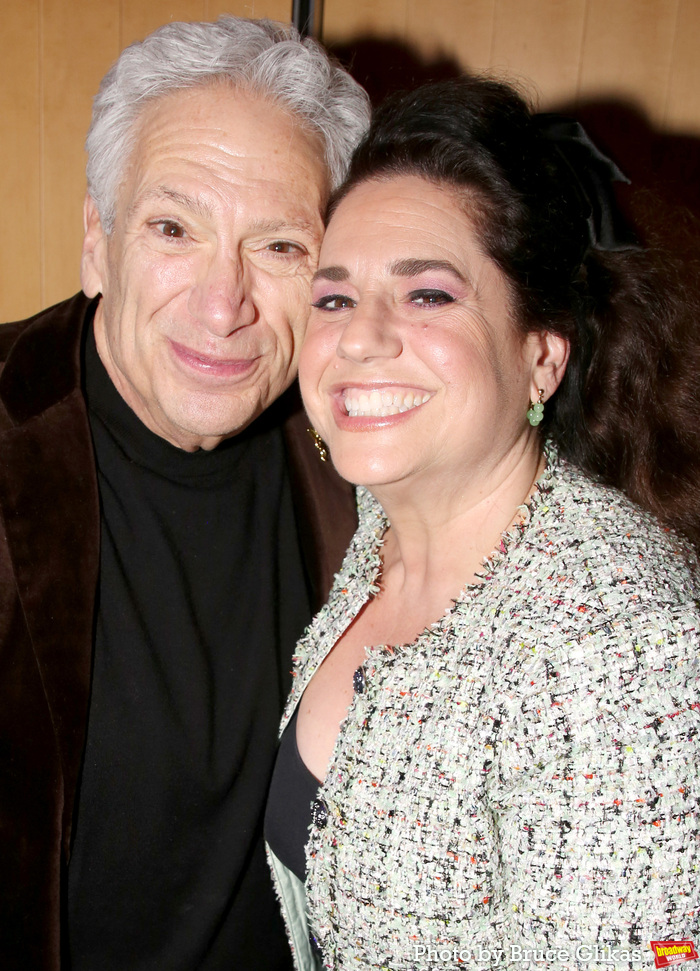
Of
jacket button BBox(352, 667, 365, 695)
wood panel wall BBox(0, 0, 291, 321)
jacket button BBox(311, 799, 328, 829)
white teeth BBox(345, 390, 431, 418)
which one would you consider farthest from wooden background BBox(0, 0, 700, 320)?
jacket button BBox(311, 799, 328, 829)

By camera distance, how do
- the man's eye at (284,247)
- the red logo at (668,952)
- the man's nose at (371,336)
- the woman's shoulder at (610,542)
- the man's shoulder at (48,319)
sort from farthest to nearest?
1. the man's shoulder at (48,319)
2. the man's eye at (284,247)
3. the man's nose at (371,336)
4. the woman's shoulder at (610,542)
5. the red logo at (668,952)

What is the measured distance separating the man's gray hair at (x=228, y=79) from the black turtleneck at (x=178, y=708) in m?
0.36

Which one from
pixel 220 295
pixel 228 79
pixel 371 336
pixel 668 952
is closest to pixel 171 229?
pixel 220 295

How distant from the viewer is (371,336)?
1184mm

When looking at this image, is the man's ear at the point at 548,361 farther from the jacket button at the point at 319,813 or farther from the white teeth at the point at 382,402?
the jacket button at the point at 319,813

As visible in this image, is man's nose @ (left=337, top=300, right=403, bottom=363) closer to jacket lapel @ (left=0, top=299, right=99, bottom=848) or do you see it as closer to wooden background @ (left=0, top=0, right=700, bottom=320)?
jacket lapel @ (left=0, top=299, right=99, bottom=848)

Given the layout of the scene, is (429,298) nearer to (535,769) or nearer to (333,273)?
(333,273)

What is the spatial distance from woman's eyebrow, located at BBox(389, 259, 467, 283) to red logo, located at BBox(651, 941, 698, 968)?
34.0 inches

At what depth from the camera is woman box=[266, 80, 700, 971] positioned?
3.07ft

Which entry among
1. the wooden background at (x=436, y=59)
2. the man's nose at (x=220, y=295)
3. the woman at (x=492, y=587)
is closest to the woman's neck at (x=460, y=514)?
the woman at (x=492, y=587)

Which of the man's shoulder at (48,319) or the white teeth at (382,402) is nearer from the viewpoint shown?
the white teeth at (382,402)

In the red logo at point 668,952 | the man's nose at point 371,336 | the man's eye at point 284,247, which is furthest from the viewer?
the man's eye at point 284,247

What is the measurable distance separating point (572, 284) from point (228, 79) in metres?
0.67

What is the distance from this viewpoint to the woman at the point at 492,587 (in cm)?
94
